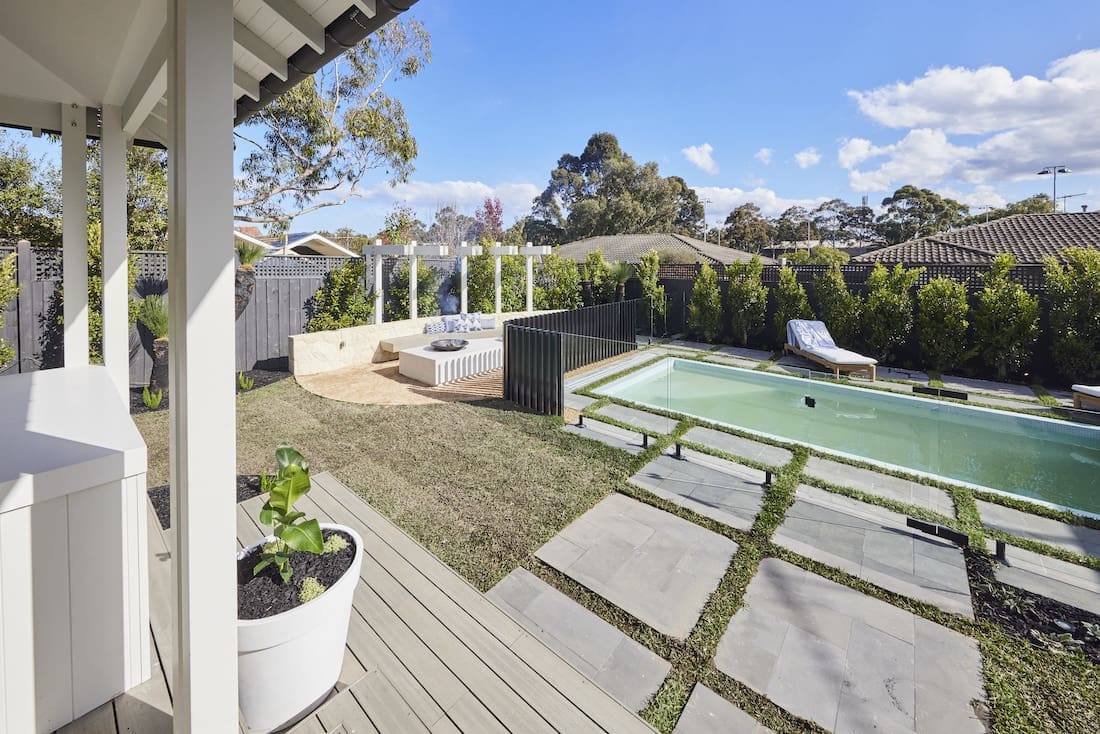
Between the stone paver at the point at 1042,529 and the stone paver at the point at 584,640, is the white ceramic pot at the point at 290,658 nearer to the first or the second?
the stone paver at the point at 584,640

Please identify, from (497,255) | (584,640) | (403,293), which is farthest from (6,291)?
(497,255)

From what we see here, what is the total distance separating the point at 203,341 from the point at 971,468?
5.64m

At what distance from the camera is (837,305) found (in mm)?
9648

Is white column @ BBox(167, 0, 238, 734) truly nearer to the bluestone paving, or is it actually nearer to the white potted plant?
the white potted plant

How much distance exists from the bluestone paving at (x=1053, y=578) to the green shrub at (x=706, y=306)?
8.71m

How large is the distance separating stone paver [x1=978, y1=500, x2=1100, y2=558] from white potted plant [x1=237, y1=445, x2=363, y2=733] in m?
4.35

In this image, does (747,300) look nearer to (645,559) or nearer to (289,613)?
(645,559)

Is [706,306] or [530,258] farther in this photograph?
[530,258]

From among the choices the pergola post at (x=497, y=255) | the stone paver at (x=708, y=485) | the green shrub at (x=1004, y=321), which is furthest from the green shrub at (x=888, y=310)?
the pergola post at (x=497, y=255)

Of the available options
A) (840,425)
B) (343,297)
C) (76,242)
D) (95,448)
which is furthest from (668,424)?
(343,297)

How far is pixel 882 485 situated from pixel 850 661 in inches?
93.4

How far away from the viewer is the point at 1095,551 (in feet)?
10.3

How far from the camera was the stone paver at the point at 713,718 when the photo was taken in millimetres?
1883

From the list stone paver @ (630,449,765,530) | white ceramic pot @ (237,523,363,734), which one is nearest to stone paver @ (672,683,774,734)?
white ceramic pot @ (237,523,363,734)
